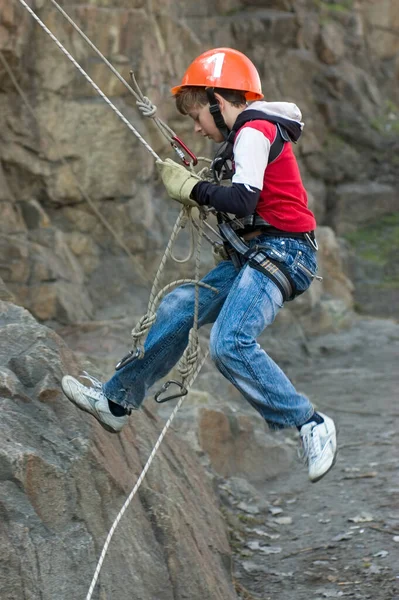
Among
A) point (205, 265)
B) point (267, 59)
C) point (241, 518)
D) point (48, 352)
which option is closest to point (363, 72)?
point (267, 59)

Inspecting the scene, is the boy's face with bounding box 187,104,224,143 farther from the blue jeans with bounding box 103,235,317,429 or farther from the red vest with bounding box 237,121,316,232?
the blue jeans with bounding box 103,235,317,429

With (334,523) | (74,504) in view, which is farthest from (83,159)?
(74,504)

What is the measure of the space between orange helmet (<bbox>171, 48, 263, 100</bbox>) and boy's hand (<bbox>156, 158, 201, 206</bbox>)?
0.32 metres

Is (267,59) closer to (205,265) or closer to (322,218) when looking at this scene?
(322,218)

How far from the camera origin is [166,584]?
4.17m

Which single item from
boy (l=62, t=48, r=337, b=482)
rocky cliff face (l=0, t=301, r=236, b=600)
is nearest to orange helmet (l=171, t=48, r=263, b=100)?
boy (l=62, t=48, r=337, b=482)

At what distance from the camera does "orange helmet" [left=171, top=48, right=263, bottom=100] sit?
12.9 ft

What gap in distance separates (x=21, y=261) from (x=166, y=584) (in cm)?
520

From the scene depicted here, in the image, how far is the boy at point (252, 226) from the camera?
3.80 metres

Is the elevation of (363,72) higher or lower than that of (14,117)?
lower

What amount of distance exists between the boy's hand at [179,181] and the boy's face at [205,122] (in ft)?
0.58

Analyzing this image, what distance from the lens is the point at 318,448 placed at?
3.89 m

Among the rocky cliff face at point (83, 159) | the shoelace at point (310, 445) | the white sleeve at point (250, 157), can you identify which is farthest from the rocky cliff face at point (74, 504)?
the rocky cliff face at point (83, 159)

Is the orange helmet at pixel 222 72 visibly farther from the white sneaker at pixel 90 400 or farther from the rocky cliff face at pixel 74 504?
the rocky cliff face at pixel 74 504
